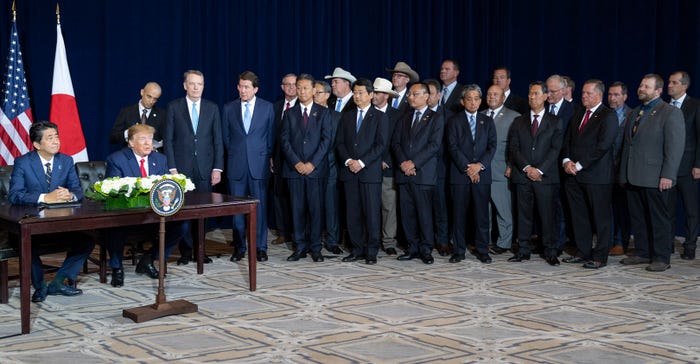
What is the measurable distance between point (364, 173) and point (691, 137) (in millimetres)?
2923

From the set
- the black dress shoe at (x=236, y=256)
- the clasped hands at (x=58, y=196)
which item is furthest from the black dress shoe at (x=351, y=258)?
the clasped hands at (x=58, y=196)

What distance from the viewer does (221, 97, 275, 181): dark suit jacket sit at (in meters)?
6.80

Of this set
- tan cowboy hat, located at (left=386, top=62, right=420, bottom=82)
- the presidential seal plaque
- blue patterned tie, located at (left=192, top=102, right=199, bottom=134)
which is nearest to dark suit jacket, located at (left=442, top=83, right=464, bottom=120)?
tan cowboy hat, located at (left=386, top=62, right=420, bottom=82)

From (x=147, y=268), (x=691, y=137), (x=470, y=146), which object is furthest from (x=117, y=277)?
(x=691, y=137)

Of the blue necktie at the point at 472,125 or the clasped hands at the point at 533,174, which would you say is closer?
the clasped hands at the point at 533,174

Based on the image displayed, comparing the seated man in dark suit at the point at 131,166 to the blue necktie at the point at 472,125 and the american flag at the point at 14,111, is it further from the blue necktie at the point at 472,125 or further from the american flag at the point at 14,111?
the blue necktie at the point at 472,125

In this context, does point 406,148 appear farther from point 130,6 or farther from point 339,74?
point 130,6

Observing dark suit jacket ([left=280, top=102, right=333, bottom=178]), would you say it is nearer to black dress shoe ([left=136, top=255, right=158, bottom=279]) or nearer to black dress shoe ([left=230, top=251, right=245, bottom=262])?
black dress shoe ([left=230, top=251, right=245, bottom=262])

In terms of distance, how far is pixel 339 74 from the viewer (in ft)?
26.3

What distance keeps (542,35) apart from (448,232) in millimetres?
3454

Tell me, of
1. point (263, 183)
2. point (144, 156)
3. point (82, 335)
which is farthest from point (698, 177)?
point (82, 335)

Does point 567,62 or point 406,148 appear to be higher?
point 567,62

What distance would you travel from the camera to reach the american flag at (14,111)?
720 cm

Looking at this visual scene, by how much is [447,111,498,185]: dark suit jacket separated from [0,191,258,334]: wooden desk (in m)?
2.13
